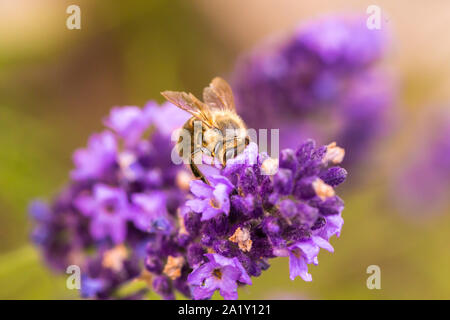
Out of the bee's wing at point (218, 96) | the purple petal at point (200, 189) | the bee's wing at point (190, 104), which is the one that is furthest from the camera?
the bee's wing at point (218, 96)

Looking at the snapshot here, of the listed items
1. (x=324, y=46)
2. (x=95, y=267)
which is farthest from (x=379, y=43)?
(x=95, y=267)

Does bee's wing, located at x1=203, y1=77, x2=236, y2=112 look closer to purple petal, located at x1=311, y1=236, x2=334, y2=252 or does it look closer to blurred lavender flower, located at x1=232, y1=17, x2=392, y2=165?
purple petal, located at x1=311, y1=236, x2=334, y2=252

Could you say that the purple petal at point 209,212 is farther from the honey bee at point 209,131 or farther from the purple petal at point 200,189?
Result: the honey bee at point 209,131

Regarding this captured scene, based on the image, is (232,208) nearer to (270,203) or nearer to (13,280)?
(270,203)

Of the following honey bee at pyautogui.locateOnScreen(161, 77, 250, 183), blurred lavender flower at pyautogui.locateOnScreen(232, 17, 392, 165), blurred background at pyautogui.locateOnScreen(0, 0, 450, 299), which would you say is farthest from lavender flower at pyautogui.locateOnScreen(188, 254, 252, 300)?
blurred background at pyautogui.locateOnScreen(0, 0, 450, 299)

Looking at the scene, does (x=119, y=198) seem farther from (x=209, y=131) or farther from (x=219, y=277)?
(x=219, y=277)

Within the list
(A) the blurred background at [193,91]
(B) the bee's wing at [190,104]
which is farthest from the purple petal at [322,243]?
(A) the blurred background at [193,91]
